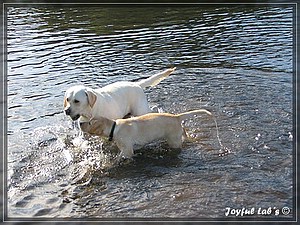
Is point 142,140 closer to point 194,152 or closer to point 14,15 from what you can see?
point 194,152

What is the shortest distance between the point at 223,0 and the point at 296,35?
6087 millimetres

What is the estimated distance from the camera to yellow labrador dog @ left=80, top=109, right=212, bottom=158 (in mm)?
6305

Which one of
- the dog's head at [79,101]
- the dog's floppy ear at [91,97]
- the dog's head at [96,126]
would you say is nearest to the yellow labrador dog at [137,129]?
the dog's head at [96,126]

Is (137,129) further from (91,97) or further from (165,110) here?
(165,110)

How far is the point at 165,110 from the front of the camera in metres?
8.36

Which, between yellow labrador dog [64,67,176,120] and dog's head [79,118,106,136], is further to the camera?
yellow labrador dog [64,67,176,120]

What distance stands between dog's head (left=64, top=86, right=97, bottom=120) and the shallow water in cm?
70

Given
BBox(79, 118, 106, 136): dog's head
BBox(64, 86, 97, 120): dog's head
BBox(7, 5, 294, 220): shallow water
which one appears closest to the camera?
BBox(7, 5, 294, 220): shallow water

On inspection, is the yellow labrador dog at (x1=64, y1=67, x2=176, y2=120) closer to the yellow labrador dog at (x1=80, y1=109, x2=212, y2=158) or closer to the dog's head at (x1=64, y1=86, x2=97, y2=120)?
the dog's head at (x1=64, y1=86, x2=97, y2=120)

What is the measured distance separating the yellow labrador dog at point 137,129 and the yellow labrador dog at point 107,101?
0.85 ft

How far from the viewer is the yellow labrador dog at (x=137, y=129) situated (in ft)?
20.7

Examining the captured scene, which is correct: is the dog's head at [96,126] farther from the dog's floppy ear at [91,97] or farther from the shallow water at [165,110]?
the shallow water at [165,110]

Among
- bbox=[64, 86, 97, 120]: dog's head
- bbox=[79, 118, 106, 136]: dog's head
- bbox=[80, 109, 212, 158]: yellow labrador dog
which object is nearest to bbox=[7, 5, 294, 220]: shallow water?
bbox=[80, 109, 212, 158]: yellow labrador dog

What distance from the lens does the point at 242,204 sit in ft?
17.5
